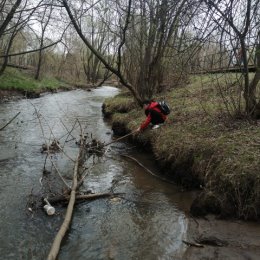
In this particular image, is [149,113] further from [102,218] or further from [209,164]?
[102,218]

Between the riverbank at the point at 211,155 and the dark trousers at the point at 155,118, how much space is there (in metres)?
0.25

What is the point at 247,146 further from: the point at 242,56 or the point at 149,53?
the point at 149,53

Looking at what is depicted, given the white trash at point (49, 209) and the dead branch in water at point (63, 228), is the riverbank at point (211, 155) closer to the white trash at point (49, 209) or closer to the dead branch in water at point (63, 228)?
the dead branch in water at point (63, 228)

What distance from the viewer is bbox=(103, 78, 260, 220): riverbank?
566 centimetres

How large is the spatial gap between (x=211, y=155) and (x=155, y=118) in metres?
3.36

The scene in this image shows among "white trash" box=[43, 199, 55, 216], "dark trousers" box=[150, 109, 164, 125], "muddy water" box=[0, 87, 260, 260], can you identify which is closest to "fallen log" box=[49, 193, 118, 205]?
"muddy water" box=[0, 87, 260, 260]

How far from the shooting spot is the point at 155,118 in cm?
1012

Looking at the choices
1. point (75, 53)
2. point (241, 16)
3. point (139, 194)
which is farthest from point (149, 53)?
point (75, 53)

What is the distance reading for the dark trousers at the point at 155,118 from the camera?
10070 mm

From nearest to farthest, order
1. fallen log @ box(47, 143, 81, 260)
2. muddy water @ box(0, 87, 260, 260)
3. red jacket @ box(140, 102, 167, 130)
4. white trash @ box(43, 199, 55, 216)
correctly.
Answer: fallen log @ box(47, 143, 81, 260) → muddy water @ box(0, 87, 260, 260) → white trash @ box(43, 199, 55, 216) → red jacket @ box(140, 102, 167, 130)

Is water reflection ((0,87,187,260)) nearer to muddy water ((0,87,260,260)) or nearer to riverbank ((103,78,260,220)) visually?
muddy water ((0,87,260,260))

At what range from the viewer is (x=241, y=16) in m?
7.48

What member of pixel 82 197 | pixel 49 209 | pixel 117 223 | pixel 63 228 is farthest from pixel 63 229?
pixel 82 197

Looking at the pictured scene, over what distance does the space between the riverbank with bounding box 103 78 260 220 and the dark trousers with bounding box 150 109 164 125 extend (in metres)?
0.25
